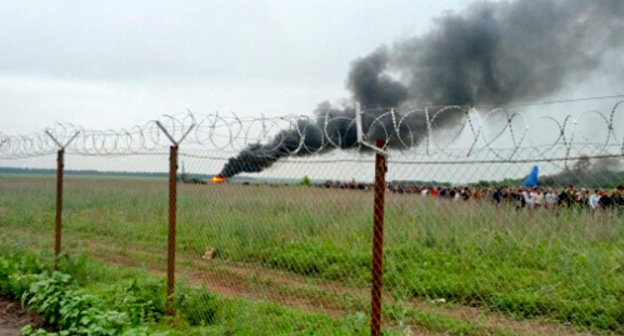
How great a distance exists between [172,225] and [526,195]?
3.69 metres

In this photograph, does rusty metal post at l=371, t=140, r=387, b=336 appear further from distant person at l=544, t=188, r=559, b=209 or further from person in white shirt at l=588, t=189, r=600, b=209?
person in white shirt at l=588, t=189, r=600, b=209

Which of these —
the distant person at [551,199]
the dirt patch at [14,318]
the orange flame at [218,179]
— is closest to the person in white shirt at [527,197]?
the distant person at [551,199]

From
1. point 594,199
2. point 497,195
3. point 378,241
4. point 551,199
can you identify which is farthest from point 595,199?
point 378,241

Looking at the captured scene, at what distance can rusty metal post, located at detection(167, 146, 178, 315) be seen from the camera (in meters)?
5.79

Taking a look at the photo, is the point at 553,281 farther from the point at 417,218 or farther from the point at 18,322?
the point at 18,322

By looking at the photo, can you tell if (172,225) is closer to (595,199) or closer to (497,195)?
(497,195)

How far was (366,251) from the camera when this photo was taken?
816cm

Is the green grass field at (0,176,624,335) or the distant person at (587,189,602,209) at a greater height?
the distant person at (587,189,602,209)

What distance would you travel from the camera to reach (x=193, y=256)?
683 centimetres

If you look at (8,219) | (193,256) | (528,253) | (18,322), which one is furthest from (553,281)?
(8,219)

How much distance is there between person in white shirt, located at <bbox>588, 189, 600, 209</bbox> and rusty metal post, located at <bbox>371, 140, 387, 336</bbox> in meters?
1.31

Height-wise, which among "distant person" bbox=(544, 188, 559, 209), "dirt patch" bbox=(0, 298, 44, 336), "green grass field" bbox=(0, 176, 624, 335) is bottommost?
"dirt patch" bbox=(0, 298, 44, 336)

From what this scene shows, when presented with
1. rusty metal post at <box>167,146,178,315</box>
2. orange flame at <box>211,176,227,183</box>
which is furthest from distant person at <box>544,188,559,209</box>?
rusty metal post at <box>167,146,178,315</box>

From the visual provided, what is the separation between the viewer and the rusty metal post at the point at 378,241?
3.78 metres
